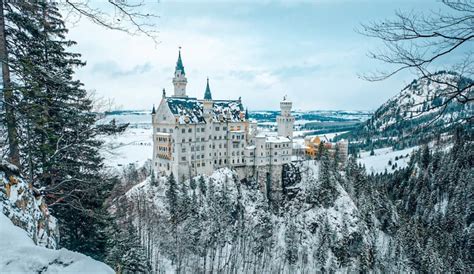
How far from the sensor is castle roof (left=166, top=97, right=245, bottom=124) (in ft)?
159

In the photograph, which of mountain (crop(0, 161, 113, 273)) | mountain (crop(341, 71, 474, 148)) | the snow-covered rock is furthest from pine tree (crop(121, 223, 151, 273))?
mountain (crop(341, 71, 474, 148))

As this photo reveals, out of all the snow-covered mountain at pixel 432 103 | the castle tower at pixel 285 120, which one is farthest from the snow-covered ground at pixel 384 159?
the snow-covered mountain at pixel 432 103

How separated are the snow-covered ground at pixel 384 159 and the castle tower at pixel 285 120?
65832mm

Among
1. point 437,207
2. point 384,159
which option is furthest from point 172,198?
point 384,159

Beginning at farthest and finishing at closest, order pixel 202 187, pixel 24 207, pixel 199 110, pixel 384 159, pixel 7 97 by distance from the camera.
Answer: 1. pixel 384 159
2. pixel 199 110
3. pixel 202 187
4. pixel 7 97
5. pixel 24 207

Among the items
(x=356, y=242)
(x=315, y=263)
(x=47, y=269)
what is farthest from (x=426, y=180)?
(x=47, y=269)

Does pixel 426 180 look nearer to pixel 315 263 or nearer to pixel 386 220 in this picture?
pixel 386 220

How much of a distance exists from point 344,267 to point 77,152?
4753 centimetres

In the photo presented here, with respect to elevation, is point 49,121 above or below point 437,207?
above

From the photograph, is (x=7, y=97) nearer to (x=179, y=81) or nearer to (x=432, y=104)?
(x=432, y=104)

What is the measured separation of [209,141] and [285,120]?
1843 cm

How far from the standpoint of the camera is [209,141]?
168 feet

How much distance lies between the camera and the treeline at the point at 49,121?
8492 millimetres

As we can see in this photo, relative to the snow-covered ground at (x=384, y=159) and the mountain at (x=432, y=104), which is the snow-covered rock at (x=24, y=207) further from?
the snow-covered ground at (x=384, y=159)
